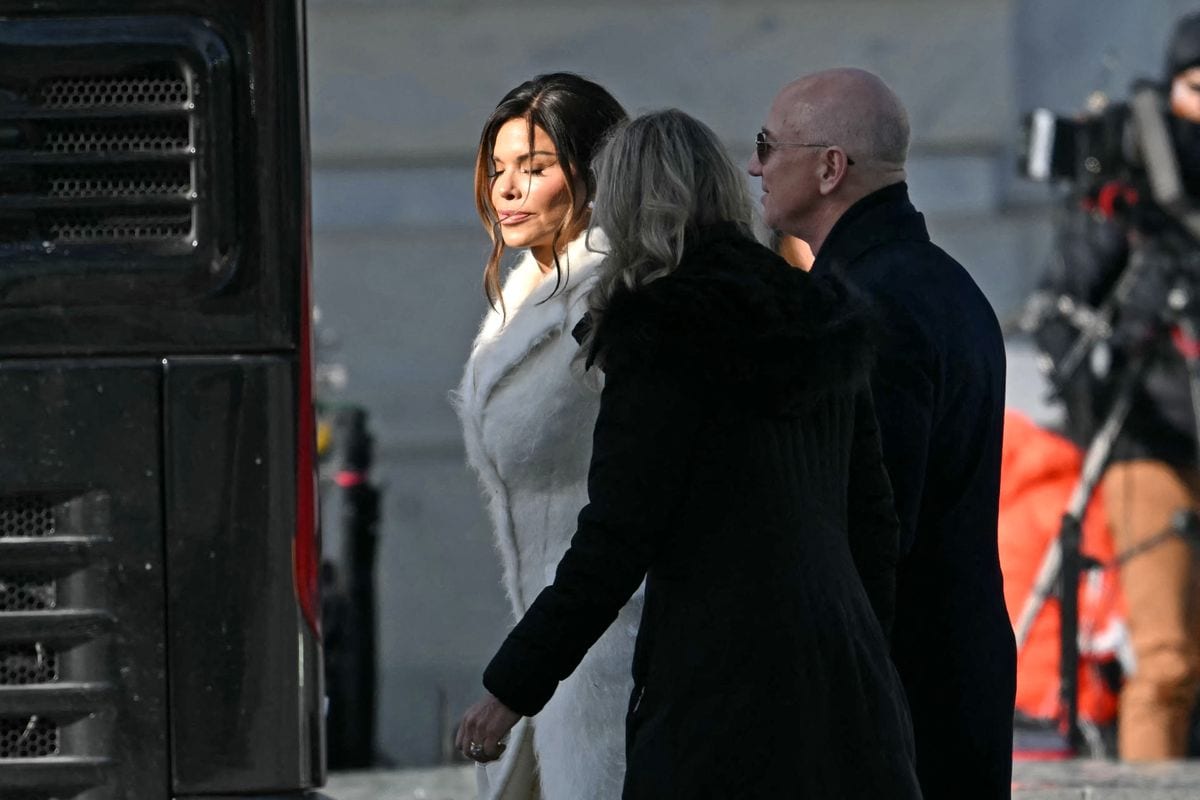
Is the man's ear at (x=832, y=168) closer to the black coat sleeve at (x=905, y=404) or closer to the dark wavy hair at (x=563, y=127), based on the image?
the black coat sleeve at (x=905, y=404)

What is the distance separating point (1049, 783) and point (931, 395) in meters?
2.38

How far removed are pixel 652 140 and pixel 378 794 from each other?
10.9 ft

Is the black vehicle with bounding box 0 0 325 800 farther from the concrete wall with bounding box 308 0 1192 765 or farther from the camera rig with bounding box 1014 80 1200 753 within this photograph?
the concrete wall with bounding box 308 0 1192 765

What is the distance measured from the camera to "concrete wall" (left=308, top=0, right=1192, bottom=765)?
955 centimetres

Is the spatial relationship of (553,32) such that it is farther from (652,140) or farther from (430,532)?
(652,140)

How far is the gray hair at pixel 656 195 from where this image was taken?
3.32 meters

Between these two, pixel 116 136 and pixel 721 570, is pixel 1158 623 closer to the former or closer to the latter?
pixel 721 570

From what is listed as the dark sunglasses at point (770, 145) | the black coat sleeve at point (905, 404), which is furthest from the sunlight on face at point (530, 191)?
the black coat sleeve at point (905, 404)

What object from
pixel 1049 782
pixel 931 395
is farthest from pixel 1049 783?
pixel 931 395

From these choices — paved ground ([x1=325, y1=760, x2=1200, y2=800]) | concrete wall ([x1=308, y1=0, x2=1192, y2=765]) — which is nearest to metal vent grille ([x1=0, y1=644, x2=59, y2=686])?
paved ground ([x1=325, y1=760, x2=1200, y2=800])

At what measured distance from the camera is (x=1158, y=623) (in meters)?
7.26

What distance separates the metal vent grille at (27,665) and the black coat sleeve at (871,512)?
3.99ft

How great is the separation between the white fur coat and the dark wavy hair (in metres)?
0.09

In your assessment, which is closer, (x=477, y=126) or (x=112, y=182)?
(x=112, y=182)
